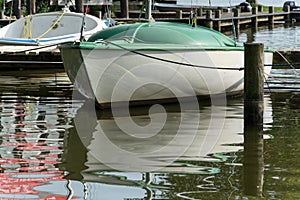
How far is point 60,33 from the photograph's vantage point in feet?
92.1

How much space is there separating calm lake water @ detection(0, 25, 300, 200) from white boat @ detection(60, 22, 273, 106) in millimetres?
388

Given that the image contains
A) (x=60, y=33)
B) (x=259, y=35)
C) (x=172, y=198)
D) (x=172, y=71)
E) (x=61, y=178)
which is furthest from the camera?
(x=259, y=35)

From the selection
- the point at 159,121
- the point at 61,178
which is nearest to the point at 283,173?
the point at 61,178

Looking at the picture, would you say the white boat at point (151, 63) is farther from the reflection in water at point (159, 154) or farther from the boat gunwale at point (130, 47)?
the reflection in water at point (159, 154)

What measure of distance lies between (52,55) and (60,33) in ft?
16.9

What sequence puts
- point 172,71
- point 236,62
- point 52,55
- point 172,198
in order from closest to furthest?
point 172,198 → point 172,71 → point 236,62 → point 52,55

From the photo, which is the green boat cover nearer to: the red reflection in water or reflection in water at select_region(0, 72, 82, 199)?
reflection in water at select_region(0, 72, 82, 199)

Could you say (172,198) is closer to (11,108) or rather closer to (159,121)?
(159,121)

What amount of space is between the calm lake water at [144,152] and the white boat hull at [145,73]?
1.15 ft

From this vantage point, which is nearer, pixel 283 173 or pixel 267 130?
pixel 283 173

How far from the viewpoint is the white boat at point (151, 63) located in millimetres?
15664

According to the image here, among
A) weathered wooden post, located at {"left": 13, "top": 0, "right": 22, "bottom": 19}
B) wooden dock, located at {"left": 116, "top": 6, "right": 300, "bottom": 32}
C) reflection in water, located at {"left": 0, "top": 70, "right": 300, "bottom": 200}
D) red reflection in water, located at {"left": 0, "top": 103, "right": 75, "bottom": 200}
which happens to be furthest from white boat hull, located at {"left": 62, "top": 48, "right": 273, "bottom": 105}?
weathered wooden post, located at {"left": 13, "top": 0, "right": 22, "bottom": 19}

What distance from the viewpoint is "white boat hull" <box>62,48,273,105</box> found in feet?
51.3

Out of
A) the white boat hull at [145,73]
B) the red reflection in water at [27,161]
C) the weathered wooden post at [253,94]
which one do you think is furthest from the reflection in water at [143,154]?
the white boat hull at [145,73]
